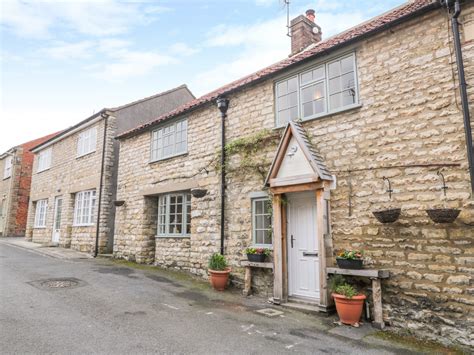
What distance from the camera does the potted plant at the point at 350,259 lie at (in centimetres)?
571

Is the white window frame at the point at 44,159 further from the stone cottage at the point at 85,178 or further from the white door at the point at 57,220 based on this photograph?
the white door at the point at 57,220

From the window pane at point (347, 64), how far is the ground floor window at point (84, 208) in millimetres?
12042

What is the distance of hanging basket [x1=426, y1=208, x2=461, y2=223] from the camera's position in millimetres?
4734

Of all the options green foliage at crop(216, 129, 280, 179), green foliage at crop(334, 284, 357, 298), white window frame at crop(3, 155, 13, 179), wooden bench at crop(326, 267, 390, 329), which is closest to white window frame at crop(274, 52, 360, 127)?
green foliage at crop(216, 129, 280, 179)

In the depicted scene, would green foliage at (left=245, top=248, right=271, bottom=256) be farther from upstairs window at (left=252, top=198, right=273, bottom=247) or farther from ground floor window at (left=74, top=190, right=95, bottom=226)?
ground floor window at (left=74, top=190, right=95, bottom=226)

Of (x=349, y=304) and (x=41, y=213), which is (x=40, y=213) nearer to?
(x=41, y=213)

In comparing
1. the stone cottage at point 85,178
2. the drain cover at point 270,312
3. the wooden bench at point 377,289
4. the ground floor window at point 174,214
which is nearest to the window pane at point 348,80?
the wooden bench at point 377,289

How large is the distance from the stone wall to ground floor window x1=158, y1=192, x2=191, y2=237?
12.3 feet

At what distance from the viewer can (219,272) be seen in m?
7.94

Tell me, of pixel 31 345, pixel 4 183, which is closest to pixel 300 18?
pixel 31 345

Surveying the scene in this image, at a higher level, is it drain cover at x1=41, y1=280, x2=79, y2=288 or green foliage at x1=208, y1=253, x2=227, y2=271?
green foliage at x1=208, y1=253, x2=227, y2=271

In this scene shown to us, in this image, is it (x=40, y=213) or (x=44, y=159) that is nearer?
(x=40, y=213)

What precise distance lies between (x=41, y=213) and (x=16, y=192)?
20.2 feet

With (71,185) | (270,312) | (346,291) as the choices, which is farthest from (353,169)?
(71,185)
